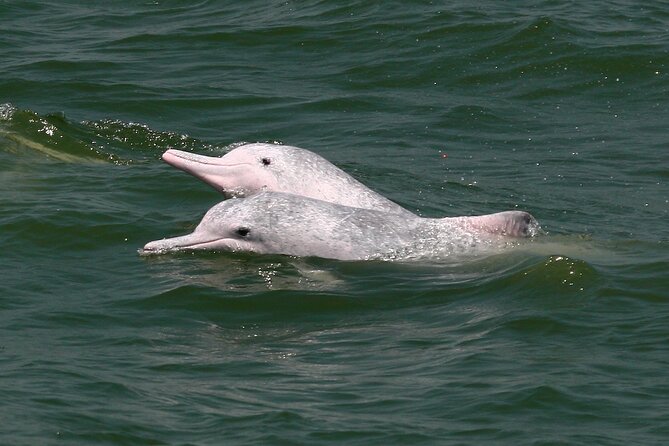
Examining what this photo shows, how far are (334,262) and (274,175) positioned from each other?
90.4 inches

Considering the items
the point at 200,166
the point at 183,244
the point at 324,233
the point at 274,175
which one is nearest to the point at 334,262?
the point at 324,233

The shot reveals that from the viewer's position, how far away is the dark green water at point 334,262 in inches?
489

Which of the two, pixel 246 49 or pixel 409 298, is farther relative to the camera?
pixel 246 49

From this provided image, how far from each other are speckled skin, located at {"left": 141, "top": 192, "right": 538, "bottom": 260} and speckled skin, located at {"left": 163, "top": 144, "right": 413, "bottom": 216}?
1.15 metres

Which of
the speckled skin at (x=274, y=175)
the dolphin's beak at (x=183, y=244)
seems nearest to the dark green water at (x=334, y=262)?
the dolphin's beak at (x=183, y=244)

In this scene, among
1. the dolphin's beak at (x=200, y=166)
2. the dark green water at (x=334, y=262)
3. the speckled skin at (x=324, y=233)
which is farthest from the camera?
the dolphin's beak at (x=200, y=166)

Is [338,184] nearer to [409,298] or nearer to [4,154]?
[409,298]

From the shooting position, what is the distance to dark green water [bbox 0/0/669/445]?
1241 centimetres

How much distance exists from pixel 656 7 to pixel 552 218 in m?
11.7

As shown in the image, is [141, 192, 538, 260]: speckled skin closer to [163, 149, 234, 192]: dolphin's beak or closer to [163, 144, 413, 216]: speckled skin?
[163, 144, 413, 216]: speckled skin

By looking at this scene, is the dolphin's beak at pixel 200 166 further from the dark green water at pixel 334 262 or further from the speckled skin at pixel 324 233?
the speckled skin at pixel 324 233

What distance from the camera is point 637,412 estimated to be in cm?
1227

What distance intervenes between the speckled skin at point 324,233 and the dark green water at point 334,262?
8.8 inches

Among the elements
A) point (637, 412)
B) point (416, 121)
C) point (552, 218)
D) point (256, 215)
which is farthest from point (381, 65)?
point (637, 412)
